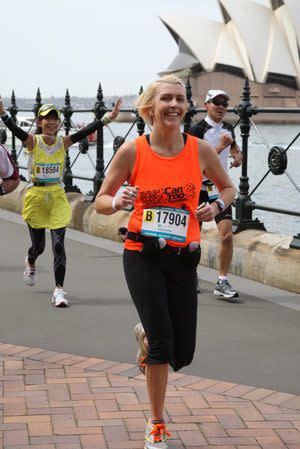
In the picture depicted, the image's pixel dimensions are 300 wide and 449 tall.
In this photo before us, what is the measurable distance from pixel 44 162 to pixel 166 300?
3573mm

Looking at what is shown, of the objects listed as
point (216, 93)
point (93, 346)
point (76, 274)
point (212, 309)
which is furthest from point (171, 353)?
point (76, 274)

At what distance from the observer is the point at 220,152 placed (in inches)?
265

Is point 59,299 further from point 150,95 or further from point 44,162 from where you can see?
point 150,95

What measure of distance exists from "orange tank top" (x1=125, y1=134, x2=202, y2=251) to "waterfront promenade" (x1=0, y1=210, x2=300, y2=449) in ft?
2.87

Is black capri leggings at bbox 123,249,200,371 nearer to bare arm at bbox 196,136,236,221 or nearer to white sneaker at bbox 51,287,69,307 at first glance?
bare arm at bbox 196,136,236,221

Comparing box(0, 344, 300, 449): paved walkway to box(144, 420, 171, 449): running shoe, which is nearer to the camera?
box(144, 420, 171, 449): running shoe

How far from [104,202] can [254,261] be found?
158 inches

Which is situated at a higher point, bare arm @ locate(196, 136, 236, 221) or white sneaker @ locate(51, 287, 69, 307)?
bare arm @ locate(196, 136, 236, 221)

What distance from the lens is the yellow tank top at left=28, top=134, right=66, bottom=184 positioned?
7148 mm

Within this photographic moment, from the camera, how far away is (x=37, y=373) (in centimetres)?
486

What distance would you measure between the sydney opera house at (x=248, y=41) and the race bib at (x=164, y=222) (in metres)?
65.8

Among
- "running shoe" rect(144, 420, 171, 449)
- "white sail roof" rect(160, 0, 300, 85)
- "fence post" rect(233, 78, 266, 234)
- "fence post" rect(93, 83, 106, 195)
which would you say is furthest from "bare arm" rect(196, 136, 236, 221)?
"white sail roof" rect(160, 0, 300, 85)

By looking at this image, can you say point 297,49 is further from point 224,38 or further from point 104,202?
point 104,202

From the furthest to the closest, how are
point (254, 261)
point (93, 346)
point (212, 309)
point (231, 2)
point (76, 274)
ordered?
1. point (231, 2)
2. point (76, 274)
3. point (254, 261)
4. point (212, 309)
5. point (93, 346)
